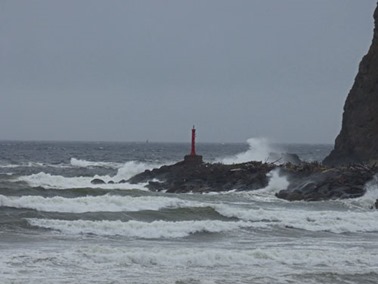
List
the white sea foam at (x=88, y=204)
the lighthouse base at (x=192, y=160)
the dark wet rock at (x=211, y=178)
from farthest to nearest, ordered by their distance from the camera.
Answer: the lighthouse base at (x=192, y=160)
the dark wet rock at (x=211, y=178)
the white sea foam at (x=88, y=204)

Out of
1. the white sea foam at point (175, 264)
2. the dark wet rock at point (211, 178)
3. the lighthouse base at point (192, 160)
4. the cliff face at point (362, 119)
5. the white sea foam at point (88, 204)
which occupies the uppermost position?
the cliff face at point (362, 119)

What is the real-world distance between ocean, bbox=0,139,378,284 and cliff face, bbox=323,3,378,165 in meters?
12.3

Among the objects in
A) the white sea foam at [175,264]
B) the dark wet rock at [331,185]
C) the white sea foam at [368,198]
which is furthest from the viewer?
the dark wet rock at [331,185]

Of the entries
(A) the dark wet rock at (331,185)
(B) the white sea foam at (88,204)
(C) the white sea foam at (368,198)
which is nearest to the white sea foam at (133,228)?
(B) the white sea foam at (88,204)

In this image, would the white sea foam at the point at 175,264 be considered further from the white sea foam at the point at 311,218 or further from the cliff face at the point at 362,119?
the cliff face at the point at 362,119

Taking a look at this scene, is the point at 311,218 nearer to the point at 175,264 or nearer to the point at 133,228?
the point at 133,228

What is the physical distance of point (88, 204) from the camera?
2284 cm

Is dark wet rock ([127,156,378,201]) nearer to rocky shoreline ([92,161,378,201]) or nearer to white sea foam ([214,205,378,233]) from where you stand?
rocky shoreline ([92,161,378,201])

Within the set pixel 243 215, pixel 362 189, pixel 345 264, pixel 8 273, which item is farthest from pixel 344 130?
pixel 8 273

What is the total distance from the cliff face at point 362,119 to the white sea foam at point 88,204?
705 inches

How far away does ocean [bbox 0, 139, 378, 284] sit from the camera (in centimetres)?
1296

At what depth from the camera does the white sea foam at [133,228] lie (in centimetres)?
1778

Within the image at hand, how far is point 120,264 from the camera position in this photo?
1355cm

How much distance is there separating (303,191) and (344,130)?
1648cm
